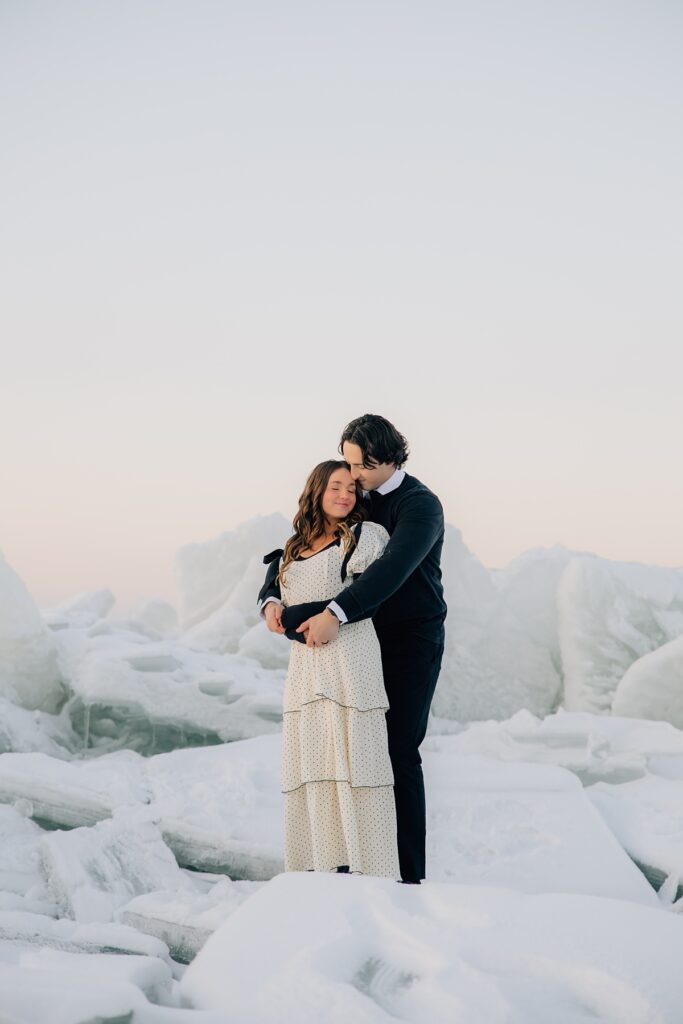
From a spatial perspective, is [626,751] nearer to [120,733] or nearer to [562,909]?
[120,733]

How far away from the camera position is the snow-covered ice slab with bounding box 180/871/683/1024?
152 cm

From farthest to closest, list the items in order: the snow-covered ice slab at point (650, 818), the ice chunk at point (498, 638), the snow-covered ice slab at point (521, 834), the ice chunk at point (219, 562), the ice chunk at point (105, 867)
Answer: the ice chunk at point (219, 562) → the ice chunk at point (498, 638) → the snow-covered ice slab at point (650, 818) → the snow-covered ice slab at point (521, 834) → the ice chunk at point (105, 867)

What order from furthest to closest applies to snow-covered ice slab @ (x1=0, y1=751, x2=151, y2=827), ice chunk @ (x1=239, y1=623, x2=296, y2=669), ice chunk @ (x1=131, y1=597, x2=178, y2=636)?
ice chunk @ (x1=131, y1=597, x2=178, y2=636) < ice chunk @ (x1=239, y1=623, x2=296, y2=669) < snow-covered ice slab @ (x1=0, y1=751, x2=151, y2=827)

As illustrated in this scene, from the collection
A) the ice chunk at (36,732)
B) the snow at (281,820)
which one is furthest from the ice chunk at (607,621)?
the ice chunk at (36,732)

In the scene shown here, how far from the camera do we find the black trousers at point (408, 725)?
8.95 feet

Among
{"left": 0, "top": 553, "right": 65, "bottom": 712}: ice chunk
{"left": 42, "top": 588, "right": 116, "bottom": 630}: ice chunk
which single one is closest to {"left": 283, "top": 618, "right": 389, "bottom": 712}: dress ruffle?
{"left": 0, "top": 553, "right": 65, "bottom": 712}: ice chunk

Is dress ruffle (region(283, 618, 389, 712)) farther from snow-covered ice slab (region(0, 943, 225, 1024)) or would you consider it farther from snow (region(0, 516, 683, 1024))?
snow-covered ice slab (region(0, 943, 225, 1024))

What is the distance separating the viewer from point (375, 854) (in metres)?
2.62

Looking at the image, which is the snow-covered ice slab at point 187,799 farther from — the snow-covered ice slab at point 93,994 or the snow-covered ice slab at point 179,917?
the snow-covered ice slab at point 93,994

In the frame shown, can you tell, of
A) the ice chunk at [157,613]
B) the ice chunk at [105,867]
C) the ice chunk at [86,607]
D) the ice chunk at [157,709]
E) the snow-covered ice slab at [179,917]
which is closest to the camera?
the snow-covered ice slab at [179,917]

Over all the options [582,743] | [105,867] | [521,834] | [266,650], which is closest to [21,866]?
[105,867]

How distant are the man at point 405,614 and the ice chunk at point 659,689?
15.7ft

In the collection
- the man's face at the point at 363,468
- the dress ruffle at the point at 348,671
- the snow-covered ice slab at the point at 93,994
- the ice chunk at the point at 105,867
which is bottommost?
the ice chunk at the point at 105,867

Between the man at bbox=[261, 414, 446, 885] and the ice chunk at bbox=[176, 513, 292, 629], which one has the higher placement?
the man at bbox=[261, 414, 446, 885]
